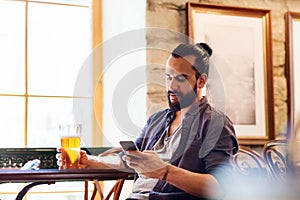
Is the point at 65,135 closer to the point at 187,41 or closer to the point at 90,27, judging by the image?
the point at 187,41

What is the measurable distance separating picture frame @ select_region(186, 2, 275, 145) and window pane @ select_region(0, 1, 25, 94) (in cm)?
116

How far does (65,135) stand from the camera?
217 cm

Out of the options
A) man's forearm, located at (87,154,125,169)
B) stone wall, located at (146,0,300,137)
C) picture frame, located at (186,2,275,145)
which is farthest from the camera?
picture frame, located at (186,2,275,145)

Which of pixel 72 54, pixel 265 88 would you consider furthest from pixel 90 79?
pixel 265 88

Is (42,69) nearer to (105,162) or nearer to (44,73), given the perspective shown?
(44,73)

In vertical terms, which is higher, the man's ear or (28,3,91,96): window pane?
(28,3,91,96): window pane

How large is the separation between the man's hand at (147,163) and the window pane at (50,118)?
1613 mm

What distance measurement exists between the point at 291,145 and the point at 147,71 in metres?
2.63

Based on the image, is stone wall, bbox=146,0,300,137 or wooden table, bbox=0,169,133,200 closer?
wooden table, bbox=0,169,133,200

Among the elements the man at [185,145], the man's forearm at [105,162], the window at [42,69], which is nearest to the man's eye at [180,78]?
the man at [185,145]

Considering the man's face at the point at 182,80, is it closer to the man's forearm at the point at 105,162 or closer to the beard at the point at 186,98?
the beard at the point at 186,98

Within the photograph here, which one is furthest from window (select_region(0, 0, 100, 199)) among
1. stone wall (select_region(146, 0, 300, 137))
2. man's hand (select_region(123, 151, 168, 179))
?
man's hand (select_region(123, 151, 168, 179))

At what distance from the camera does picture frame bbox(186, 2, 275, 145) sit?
11.0 feet

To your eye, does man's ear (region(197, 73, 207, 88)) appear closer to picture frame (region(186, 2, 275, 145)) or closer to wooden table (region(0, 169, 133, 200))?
wooden table (region(0, 169, 133, 200))
